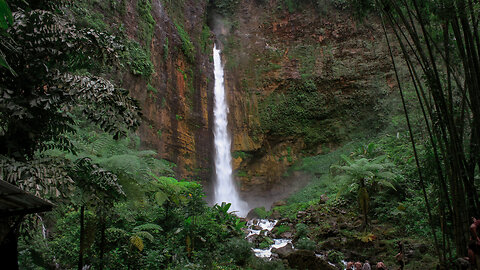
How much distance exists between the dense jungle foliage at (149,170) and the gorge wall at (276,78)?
25.3 feet

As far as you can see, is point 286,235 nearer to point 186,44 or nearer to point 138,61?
point 138,61

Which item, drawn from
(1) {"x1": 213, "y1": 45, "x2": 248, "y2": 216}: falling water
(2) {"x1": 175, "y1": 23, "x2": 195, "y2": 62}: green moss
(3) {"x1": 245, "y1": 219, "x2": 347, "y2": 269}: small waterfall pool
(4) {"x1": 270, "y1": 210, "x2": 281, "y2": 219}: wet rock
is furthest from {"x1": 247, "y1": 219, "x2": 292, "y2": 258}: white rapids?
(2) {"x1": 175, "y1": 23, "x2": 195, "y2": 62}: green moss

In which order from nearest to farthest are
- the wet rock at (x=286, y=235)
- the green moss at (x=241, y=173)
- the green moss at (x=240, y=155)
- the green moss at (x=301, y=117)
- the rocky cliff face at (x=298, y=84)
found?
the wet rock at (x=286, y=235)
the green moss at (x=241, y=173)
the green moss at (x=240, y=155)
the rocky cliff face at (x=298, y=84)
the green moss at (x=301, y=117)

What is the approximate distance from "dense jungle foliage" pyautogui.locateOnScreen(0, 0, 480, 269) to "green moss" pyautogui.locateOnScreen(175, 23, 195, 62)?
6.78 metres

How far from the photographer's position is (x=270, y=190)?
20.5m

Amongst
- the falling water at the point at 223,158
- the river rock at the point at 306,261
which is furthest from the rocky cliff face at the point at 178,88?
the river rock at the point at 306,261

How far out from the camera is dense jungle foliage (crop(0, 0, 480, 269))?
3197 millimetres

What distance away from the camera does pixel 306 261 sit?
645 centimetres

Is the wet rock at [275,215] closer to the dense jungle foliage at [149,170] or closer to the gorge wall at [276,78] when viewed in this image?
the dense jungle foliage at [149,170]

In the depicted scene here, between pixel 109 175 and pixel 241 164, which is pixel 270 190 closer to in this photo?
pixel 241 164

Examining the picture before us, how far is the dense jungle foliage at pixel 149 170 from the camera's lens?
3.20m

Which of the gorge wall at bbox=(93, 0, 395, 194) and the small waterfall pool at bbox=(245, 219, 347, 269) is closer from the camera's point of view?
the small waterfall pool at bbox=(245, 219, 347, 269)

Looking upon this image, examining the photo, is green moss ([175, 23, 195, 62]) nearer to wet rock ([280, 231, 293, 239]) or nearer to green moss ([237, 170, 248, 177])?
green moss ([237, 170, 248, 177])

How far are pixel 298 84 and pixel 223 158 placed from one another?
8255 mm
